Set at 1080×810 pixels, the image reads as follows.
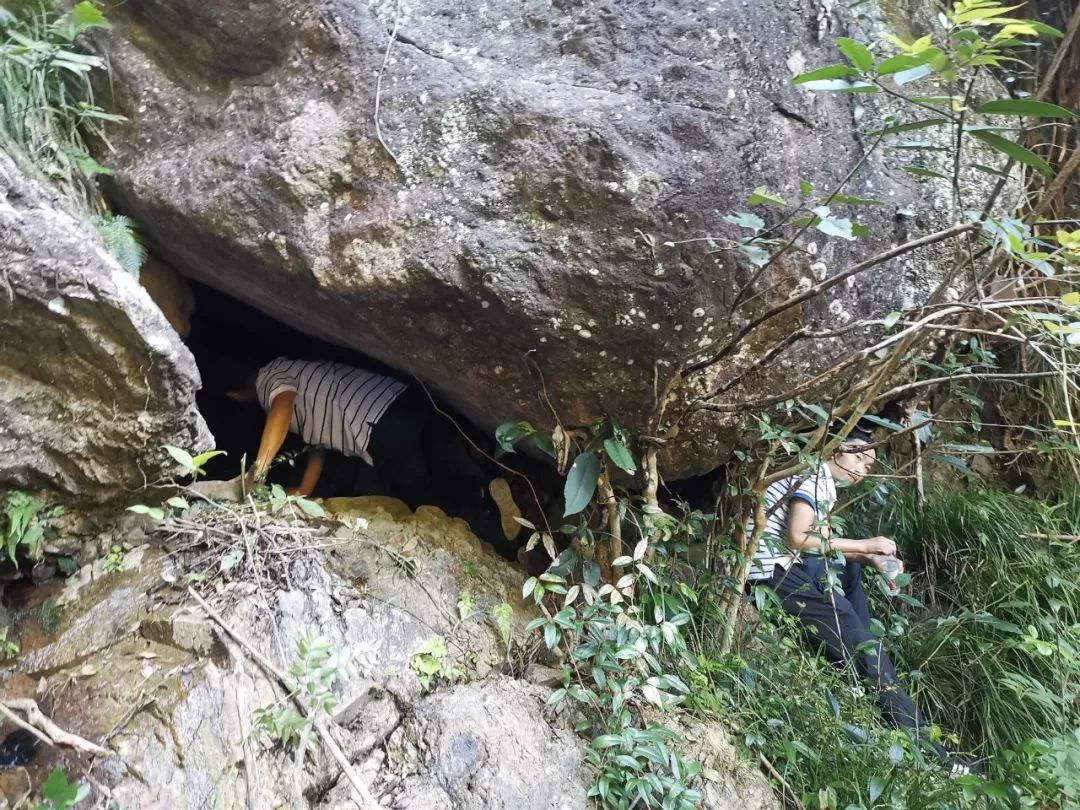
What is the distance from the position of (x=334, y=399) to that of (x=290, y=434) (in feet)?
2.35

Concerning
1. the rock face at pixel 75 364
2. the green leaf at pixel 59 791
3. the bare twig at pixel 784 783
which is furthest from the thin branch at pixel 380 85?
the bare twig at pixel 784 783

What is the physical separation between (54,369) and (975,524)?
12.4 feet

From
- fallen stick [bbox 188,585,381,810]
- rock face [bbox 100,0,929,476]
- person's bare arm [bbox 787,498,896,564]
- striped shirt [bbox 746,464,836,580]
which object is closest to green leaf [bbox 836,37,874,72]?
rock face [bbox 100,0,929,476]

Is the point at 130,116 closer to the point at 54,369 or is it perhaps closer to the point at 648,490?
the point at 54,369

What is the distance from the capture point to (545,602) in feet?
8.25

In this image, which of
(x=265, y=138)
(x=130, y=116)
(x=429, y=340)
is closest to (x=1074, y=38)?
(x=429, y=340)

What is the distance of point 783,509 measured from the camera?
2.66 m

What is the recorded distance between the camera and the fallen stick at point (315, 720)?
1637 mm

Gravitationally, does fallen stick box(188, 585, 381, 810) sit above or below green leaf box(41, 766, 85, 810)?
below

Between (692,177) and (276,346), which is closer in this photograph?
(692,177)

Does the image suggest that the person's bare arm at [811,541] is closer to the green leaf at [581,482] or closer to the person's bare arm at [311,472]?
the green leaf at [581,482]

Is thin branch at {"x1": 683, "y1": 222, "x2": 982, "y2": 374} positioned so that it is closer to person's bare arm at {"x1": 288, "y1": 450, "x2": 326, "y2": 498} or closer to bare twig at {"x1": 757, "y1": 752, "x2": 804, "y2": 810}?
bare twig at {"x1": 757, "y1": 752, "x2": 804, "y2": 810}

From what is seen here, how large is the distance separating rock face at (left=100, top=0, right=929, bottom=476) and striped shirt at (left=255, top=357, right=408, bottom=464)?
55 cm

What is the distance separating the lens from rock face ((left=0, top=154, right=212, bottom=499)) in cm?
177
